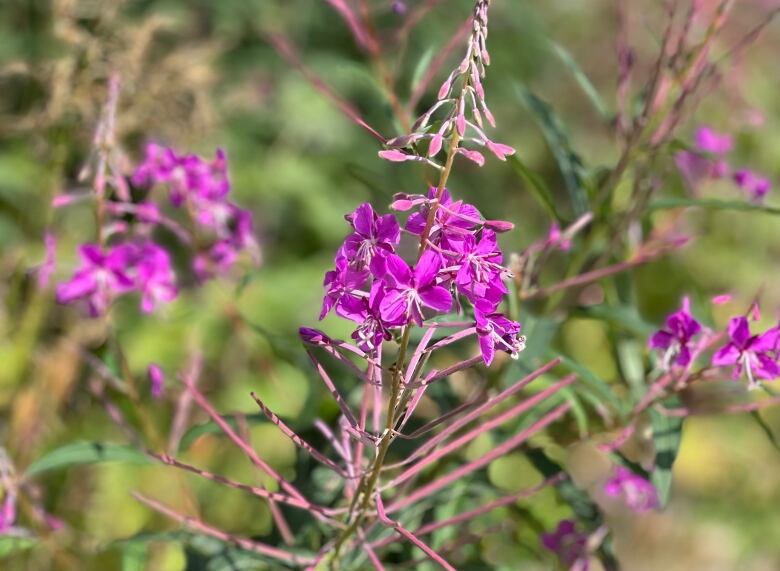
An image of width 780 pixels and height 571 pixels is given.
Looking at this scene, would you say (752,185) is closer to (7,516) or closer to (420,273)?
(420,273)

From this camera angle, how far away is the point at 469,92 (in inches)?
27.4

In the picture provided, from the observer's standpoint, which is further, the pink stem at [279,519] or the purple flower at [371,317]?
the pink stem at [279,519]

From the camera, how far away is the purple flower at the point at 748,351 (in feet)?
3.05

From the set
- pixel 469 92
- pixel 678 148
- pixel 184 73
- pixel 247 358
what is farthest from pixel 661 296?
pixel 469 92

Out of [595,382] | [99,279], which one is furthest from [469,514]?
[99,279]

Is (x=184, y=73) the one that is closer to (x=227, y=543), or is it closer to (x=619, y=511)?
(x=227, y=543)

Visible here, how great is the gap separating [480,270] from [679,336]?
1.17 ft

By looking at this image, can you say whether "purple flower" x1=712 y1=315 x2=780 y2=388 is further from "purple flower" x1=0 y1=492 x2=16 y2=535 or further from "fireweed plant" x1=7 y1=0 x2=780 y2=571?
"purple flower" x1=0 y1=492 x2=16 y2=535

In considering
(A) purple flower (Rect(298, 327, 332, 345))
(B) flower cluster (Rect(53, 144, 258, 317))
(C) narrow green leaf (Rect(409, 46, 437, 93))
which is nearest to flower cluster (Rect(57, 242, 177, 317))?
(B) flower cluster (Rect(53, 144, 258, 317))

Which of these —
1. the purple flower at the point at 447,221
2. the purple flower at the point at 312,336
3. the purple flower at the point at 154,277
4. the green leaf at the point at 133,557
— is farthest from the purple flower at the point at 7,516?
the purple flower at the point at 447,221

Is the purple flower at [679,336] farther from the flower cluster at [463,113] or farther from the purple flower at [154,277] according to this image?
the purple flower at [154,277]

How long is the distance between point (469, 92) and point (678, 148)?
18.1 inches

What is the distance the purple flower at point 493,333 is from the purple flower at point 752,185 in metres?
0.63

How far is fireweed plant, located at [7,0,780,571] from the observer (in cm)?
79
